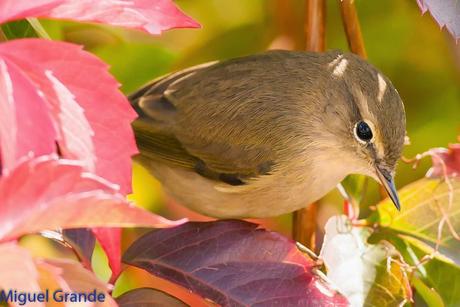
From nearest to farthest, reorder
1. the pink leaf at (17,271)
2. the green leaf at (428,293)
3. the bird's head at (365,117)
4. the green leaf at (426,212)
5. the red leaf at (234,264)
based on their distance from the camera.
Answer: the pink leaf at (17,271) → the red leaf at (234,264) → the green leaf at (428,293) → the green leaf at (426,212) → the bird's head at (365,117)

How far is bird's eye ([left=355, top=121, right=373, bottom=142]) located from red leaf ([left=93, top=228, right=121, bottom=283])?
87 centimetres

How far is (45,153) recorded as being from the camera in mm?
779

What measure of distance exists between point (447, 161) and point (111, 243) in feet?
2.13

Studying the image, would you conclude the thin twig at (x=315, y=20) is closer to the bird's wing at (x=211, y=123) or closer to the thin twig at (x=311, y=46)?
the thin twig at (x=311, y=46)

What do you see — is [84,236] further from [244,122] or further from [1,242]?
[244,122]

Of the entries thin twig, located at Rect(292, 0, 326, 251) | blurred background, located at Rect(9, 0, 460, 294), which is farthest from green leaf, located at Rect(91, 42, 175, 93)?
thin twig, located at Rect(292, 0, 326, 251)

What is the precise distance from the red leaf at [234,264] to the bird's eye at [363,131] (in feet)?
2.14

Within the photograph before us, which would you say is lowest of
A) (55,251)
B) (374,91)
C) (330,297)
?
(55,251)

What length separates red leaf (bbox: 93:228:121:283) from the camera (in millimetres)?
990

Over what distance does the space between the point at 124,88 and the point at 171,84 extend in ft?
0.40

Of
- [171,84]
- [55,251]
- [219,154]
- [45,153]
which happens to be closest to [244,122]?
[219,154]

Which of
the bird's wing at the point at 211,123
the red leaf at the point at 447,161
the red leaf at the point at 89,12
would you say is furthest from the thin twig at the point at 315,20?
the red leaf at the point at 89,12

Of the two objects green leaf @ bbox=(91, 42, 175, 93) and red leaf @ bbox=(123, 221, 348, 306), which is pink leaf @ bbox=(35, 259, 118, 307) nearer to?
red leaf @ bbox=(123, 221, 348, 306)

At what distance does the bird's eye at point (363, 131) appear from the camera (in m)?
1.79
